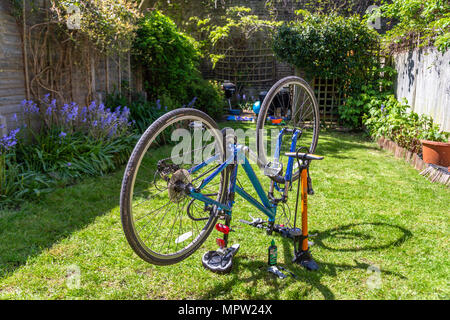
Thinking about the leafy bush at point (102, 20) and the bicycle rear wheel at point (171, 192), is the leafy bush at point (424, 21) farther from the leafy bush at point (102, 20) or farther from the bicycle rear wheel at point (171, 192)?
the leafy bush at point (102, 20)

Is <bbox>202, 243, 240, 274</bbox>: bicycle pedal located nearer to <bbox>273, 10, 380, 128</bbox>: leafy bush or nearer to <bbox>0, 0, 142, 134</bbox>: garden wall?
<bbox>0, 0, 142, 134</bbox>: garden wall

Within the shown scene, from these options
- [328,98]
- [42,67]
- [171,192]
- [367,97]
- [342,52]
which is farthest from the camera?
[328,98]

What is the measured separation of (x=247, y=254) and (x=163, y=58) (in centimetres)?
511

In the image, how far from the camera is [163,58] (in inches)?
270

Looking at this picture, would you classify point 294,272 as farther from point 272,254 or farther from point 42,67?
point 42,67

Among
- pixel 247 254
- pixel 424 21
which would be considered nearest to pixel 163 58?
pixel 424 21

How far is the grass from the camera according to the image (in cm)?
224

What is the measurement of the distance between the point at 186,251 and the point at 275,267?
2.02 feet

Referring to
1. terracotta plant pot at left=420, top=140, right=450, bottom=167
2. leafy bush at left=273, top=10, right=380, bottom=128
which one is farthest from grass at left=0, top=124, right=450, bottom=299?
leafy bush at left=273, top=10, right=380, bottom=128

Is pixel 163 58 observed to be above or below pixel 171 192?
above

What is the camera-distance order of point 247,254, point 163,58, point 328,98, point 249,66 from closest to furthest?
point 247,254
point 163,58
point 328,98
point 249,66

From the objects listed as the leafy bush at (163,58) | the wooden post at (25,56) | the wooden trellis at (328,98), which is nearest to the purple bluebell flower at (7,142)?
the wooden post at (25,56)

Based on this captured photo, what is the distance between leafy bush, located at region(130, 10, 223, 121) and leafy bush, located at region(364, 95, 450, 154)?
3.84 m
